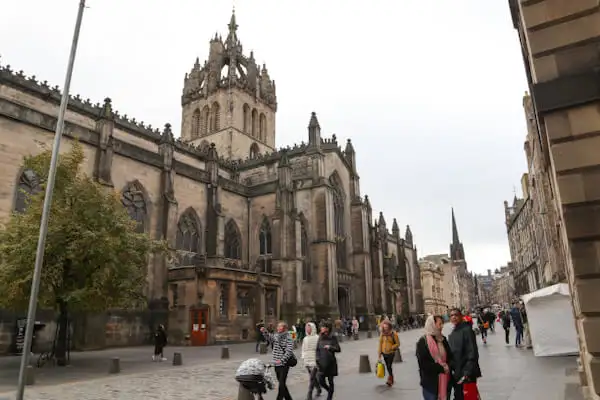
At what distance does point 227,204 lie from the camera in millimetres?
36062

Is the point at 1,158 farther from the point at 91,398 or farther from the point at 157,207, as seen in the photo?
the point at 91,398

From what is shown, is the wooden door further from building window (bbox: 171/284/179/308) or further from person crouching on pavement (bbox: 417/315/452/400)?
person crouching on pavement (bbox: 417/315/452/400)

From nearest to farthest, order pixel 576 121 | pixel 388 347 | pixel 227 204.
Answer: pixel 576 121 < pixel 388 347 < pixel 227 204

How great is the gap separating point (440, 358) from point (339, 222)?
1423 inches

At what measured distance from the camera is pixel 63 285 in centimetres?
1501

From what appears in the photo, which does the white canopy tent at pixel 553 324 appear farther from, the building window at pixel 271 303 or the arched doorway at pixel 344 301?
the arched doorway at pixel 344 301

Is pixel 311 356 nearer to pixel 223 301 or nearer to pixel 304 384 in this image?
pixel 304 384

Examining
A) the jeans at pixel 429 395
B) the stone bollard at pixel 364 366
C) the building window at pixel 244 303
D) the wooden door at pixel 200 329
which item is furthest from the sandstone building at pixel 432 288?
the jeans at pixel 429 395

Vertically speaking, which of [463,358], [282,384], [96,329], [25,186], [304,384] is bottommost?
[304,384]

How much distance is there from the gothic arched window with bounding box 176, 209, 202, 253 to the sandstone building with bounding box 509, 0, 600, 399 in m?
27.7

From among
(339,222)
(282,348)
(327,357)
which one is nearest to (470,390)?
(327,357)

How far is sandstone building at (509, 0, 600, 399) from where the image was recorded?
4.97 meters

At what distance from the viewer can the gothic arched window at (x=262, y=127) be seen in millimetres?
55625

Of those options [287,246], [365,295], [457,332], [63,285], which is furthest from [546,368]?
[365,295]
